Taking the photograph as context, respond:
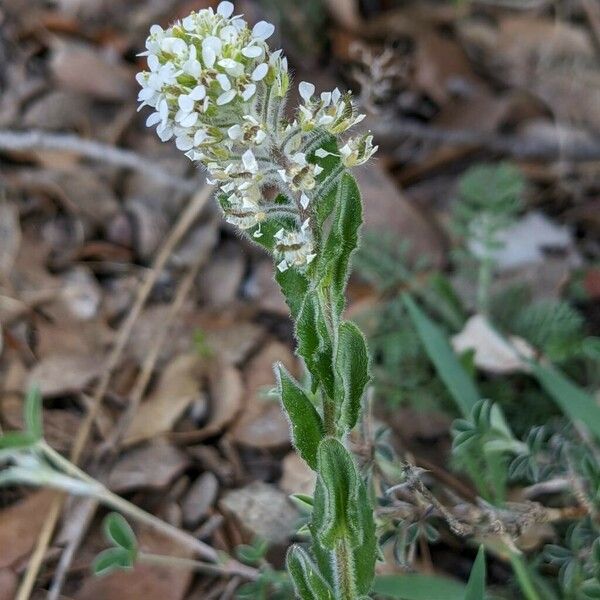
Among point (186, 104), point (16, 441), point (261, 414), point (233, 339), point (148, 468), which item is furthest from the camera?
point (233, 339)

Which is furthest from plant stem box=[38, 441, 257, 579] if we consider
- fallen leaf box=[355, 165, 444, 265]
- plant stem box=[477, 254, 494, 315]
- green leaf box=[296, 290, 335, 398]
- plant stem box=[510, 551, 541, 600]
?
fallen leaf box=[355, 165, 444, 265]

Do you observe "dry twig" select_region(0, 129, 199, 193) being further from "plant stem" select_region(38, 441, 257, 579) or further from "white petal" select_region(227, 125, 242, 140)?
"white petal" select_region(227, 125, 242, 140)

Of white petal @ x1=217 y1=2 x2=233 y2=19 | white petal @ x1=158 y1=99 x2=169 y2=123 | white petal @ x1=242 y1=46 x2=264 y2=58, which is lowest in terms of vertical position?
white petal @ x1=158 y1=99 x2=169 y2=123

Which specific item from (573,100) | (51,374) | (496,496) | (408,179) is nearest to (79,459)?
(51,374)

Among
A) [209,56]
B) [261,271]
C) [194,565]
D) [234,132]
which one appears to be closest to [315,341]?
[234,132]

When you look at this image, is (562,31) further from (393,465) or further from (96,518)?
(96,518)

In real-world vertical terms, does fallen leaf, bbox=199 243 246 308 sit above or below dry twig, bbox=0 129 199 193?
below

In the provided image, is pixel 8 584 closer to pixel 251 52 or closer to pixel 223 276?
pixel 223 276
